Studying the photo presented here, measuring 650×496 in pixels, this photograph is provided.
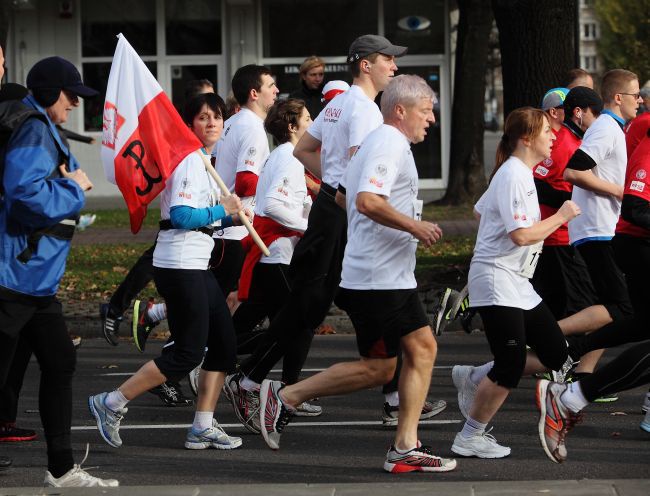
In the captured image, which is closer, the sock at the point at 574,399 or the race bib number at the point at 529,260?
the sock at the point at 574,399

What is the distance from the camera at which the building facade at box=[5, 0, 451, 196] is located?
1069 inches

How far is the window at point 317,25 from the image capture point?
2716 cm

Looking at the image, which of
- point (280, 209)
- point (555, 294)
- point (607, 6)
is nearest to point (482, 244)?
point (280, 209)

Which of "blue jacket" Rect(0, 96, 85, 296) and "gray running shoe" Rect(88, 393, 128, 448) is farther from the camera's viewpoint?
"gray running shoe" Rect(88, 393, 128, 448)

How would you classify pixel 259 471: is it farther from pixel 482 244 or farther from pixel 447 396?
pixel 447 396

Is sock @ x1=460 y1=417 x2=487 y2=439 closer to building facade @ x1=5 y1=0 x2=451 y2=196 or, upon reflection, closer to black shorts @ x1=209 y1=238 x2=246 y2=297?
black shorts @ x1=209 y1=238 x2=246 y2=297

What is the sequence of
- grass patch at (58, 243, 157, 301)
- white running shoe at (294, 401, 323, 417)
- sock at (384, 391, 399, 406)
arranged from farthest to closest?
grass patch at (58, 243, 157, 301) → white running shoe at (294, 401, 323, 417) → sock at (384, 391, 399, 406)

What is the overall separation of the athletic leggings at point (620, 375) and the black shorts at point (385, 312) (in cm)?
83

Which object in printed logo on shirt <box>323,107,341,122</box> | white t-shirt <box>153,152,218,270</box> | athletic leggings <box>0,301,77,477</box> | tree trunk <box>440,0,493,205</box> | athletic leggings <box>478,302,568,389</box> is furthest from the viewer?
tree trunk <box>440,0,493,205</box>

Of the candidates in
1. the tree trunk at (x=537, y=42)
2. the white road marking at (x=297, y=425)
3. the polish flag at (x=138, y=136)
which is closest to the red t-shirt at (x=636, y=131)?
the white road marking at (x=297, y=425)

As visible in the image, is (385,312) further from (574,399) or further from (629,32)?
(629,32)

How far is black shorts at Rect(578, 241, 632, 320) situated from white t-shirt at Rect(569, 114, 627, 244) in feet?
0.28

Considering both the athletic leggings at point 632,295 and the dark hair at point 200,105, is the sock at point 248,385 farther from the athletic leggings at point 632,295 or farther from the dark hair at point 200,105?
the athletic leggings at point 632,295

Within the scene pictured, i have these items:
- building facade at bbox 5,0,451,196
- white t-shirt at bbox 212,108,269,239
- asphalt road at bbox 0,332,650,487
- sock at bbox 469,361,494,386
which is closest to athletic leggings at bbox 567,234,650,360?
asphalt road at bbox 0,332,650,487
